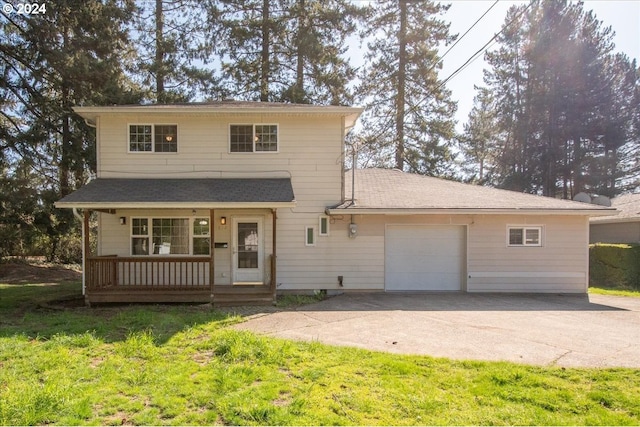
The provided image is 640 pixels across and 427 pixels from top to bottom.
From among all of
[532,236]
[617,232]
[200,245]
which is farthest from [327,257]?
[617,232]

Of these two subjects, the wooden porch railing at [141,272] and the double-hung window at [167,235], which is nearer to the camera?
the wooden porch railing at [141,272]

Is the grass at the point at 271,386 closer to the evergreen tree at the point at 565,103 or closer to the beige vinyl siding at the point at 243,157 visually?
Result: the beige vinyl siding at the point at 243,157

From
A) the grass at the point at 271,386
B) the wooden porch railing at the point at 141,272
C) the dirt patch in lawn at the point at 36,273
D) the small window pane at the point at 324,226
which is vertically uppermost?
the small window pane at the point at 324,226

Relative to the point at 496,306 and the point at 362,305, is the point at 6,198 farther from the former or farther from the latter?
the point at 496,306

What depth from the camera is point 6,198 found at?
516 inches

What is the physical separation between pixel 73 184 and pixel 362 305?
14235 millimetres

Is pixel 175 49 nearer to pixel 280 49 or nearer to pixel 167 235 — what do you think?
pixel 280 49

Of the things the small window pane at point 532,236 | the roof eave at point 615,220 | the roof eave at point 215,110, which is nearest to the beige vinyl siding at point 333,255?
the small window pane at point 532,236

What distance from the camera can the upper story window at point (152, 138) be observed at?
388 inches

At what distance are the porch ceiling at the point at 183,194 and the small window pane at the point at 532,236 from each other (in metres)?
6.83

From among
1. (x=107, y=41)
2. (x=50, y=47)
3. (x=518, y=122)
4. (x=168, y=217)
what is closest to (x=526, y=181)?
(x=518, y=122)

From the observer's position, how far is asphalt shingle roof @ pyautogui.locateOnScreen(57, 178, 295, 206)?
830cm

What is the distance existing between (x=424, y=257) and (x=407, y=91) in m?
13.0

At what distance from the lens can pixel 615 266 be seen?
13094 mm
